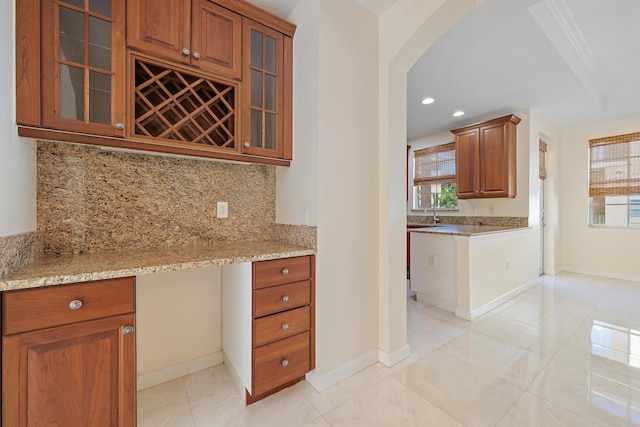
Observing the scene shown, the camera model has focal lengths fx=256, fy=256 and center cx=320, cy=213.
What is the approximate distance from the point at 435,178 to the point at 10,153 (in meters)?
5.32

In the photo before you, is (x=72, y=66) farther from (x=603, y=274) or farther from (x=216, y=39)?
(x=603, y=274)

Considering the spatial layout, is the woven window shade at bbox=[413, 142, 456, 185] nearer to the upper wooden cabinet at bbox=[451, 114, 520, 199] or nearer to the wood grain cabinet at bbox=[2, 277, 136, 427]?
the upper wooden cabinet at bbox=[451, 114, 520, 199]

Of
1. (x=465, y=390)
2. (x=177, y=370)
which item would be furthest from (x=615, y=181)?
(x=177, y=370)

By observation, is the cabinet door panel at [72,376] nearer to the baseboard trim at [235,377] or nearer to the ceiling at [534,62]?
the baseboard trim at [235,377]

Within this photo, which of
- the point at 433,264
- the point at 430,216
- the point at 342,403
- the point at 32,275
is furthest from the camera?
the point at 430,216

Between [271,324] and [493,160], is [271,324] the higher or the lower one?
the lower one

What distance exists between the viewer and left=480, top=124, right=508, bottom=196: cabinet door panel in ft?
11.9

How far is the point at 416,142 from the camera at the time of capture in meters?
5.40

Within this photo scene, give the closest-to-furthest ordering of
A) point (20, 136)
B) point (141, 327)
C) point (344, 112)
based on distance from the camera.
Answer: point (20, 136) < point (141, 327) < point (344, 112)

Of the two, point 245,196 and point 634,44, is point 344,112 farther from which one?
point 634,44

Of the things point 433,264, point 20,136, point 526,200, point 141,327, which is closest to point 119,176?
point 20,136

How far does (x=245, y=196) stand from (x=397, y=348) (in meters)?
1.66

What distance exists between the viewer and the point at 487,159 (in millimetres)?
3785

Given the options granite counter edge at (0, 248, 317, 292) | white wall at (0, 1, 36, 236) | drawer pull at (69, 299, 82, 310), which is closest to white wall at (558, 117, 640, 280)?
granite counter edge at (0, 248, 317, 292)
